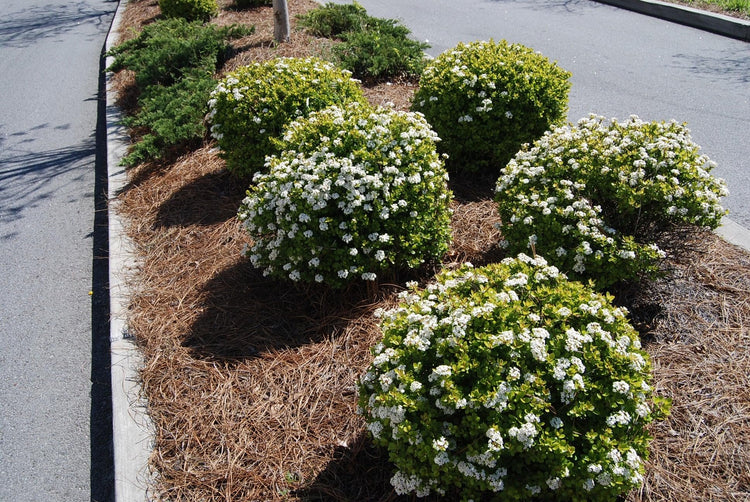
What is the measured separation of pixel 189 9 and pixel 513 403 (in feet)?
33.6

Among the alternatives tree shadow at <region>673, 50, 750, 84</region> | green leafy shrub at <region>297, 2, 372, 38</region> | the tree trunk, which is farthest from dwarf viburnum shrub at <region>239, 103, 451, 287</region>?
tree shadow at <region>673, 50, 750, 84</region>

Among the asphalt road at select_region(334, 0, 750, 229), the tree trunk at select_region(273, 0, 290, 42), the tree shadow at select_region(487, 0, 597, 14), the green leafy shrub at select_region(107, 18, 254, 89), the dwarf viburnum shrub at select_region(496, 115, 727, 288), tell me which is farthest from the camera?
the tree shadow at select_region(487, 0, 597, 14)

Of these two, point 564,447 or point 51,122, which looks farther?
point 51,122

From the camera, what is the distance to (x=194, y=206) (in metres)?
5.30

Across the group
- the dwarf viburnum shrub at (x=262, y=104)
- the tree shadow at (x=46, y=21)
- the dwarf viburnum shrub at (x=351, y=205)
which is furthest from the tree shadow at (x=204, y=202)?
the tree shadow at (x=46, y=21)

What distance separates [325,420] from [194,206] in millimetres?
2915

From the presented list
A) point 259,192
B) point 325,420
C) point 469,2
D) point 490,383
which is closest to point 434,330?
point 490,383

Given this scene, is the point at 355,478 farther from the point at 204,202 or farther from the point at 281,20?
the point at 281,20

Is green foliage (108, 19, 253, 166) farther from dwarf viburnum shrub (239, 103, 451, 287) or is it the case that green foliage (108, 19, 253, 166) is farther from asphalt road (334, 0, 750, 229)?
asphalt road (334, 0, 750, 229)

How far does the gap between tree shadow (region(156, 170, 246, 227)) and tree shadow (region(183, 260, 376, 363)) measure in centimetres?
113

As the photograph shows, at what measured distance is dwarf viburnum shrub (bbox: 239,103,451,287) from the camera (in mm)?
3596

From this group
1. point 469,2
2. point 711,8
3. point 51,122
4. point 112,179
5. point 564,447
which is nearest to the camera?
point 564,447

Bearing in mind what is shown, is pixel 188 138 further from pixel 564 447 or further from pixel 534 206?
pixel 564 447

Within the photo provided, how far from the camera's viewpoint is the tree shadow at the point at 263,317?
12.0ft
